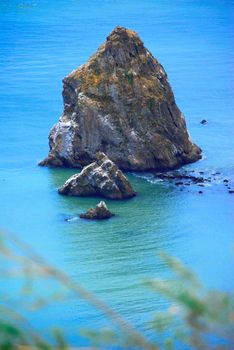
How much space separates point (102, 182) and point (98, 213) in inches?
78.2

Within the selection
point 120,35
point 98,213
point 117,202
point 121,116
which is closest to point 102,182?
point 117,202

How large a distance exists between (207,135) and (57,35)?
36936 millimetres

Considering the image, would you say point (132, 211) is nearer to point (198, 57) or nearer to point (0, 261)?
point (0, 261)

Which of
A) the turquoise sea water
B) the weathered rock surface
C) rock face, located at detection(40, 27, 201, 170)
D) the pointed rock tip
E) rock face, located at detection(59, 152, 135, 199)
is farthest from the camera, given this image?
the pointed rock tip

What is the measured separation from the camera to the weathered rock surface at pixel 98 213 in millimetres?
34688

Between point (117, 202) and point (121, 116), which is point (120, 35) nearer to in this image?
point (121, 116)

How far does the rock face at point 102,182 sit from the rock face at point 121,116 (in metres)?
2.51

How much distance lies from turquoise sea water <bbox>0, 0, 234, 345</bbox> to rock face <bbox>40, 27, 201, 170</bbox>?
83cm

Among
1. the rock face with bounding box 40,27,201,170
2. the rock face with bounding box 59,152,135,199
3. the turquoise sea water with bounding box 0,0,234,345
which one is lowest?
the turquoise sea water with bounding box 0,0,234,345

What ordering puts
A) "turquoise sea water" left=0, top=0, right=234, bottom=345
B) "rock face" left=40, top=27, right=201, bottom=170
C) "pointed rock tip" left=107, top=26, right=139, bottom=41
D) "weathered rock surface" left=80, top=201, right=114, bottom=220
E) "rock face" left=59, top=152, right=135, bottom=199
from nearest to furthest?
"turquoise sea water" left=0, top=0, right=234, bottom=345
"weathered rock surface" left=80, top=201, right=114, bottom=220
"rock face" left=59, top=152, right=135, bottom=199
"rock face" left=40, top=27, right=201, bottom=170
"pointed rock tip" left=107, top=26, right=139, bottom=41

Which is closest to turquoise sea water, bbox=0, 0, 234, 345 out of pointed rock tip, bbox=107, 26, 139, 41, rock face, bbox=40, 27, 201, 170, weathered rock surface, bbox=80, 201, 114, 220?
weathered rock surface, bbox=80, 201, 114, 220

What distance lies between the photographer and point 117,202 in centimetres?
3669

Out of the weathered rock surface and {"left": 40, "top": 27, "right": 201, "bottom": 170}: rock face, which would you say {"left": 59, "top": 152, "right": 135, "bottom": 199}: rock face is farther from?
{"left": 40, "top": 27, "right": 201, "bottom": 170}: rock face

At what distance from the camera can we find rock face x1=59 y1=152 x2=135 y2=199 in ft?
119
